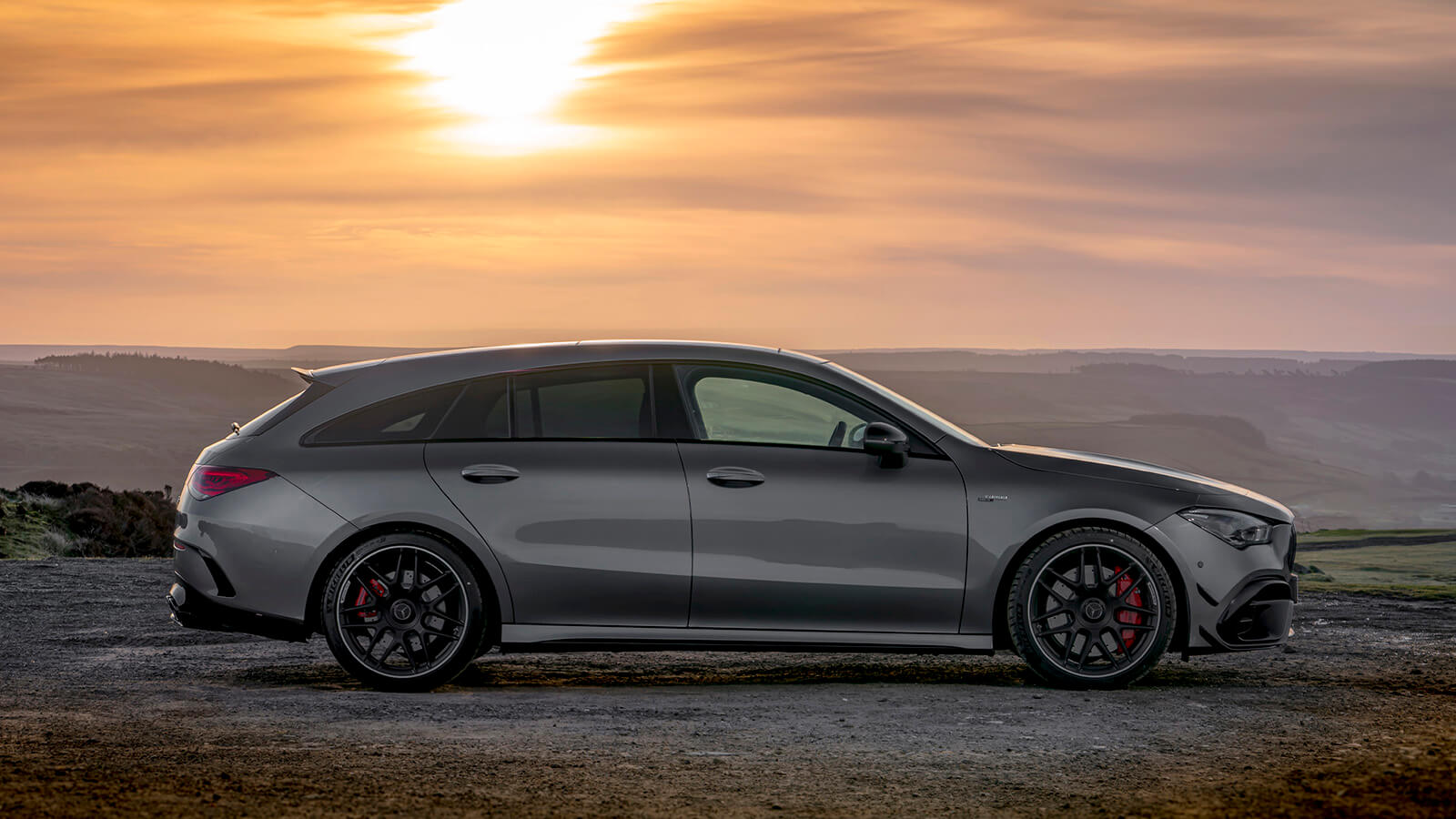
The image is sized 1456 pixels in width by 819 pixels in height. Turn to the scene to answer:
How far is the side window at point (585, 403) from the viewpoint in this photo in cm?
768

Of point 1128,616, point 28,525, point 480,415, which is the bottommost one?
point 28,525

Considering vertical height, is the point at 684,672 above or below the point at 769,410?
below

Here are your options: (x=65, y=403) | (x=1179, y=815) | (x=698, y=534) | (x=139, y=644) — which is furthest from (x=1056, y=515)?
(x=65, y=403)

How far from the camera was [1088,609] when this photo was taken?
24.8 feet

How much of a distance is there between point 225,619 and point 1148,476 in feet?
15.6

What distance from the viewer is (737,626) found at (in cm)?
749

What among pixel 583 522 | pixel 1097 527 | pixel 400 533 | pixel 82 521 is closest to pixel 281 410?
pixel 400 533

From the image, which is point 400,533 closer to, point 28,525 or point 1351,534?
point 28,525

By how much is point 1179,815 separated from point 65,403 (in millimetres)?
120548

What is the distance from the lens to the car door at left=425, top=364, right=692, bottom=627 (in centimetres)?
748

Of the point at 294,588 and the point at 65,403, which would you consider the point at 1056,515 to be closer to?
the point at 294,588

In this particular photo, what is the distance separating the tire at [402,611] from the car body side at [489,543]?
11cm

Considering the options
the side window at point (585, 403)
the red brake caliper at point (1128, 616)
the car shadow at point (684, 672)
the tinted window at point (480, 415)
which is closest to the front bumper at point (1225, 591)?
the red brake caliper at point (1128, 616)

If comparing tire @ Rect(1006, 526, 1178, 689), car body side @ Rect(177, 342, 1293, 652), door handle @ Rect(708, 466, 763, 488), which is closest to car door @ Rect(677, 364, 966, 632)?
door handle @ Rect(708, 466, 763, 488)
